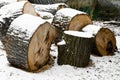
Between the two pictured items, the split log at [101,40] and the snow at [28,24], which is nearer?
the snow at [28,24]

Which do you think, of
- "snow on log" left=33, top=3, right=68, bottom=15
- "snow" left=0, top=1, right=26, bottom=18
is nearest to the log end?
"snow" left=0, top=1, right=26, bottom=18

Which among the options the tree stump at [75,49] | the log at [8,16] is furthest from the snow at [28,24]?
the log at [8,16]

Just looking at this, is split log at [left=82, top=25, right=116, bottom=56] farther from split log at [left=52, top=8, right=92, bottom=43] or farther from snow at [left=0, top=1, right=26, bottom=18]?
snow at [left=0, top=1, right=26, bottom=18]

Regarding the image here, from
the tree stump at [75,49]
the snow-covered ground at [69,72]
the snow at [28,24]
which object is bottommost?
the snow-covered ground at [69,72]

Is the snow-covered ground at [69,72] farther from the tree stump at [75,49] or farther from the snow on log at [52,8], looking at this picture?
the snow on log at [52,8]

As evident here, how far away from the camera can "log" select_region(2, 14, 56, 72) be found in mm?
5410

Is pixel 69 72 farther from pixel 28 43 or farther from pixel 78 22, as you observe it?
pixel 78 22

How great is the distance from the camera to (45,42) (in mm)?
5828

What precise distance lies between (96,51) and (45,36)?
1580 mm

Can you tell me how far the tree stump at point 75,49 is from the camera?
5891 mm

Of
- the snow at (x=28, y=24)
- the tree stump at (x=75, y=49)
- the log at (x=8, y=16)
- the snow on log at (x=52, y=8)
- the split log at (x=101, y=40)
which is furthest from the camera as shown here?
the snow on log at (x=52, y=8)

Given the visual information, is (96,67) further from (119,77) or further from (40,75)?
(40,75)

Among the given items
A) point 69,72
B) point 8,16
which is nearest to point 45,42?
point 69,72

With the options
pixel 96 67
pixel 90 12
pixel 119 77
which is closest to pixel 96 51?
pixel 96 67
